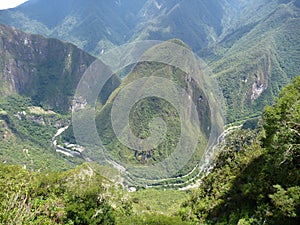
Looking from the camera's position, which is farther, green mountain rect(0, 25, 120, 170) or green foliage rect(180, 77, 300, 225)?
green mountain rect(0, 25, 120, 170)

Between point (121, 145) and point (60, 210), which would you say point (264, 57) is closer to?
point (121, 145)

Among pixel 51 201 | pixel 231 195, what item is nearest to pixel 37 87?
pixel 231 195

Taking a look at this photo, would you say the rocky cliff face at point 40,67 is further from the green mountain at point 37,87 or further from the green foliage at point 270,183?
the green foliage at point 270,183

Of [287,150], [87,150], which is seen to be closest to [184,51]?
[87,150]

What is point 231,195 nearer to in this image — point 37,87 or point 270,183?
point 270,183

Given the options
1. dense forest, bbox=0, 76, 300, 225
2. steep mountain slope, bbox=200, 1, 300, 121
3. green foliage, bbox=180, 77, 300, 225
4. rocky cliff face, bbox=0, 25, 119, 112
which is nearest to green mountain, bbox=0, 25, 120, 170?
rocky cliff face, bbox=0, 25, 119, 112

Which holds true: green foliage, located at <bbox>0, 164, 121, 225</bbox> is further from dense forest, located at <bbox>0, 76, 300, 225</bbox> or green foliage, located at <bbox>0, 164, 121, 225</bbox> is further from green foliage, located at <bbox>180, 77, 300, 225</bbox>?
green foliage, located at <bbox>180, 77, 300, 225</bbox>

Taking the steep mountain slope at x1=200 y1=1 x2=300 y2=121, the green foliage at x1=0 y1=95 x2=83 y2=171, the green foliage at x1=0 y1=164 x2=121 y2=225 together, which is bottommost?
the steep mountain slope at x1=200 y1=1 x2=300 y2=121

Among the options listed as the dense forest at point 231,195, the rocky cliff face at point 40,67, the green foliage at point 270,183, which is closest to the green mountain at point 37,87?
the rocky cliff face at point 40,67

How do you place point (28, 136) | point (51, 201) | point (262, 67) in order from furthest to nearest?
point (262, 67) → point (28, 136) → point (51, 201)

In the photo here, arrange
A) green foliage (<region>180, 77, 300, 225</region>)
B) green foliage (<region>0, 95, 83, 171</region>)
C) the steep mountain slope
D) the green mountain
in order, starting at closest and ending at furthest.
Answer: green foliage (<region>180, 77, 300, 225</region>), green foliage (<region>0, 95, 83, 171</region>), the green mountain, the steep mountain slope
